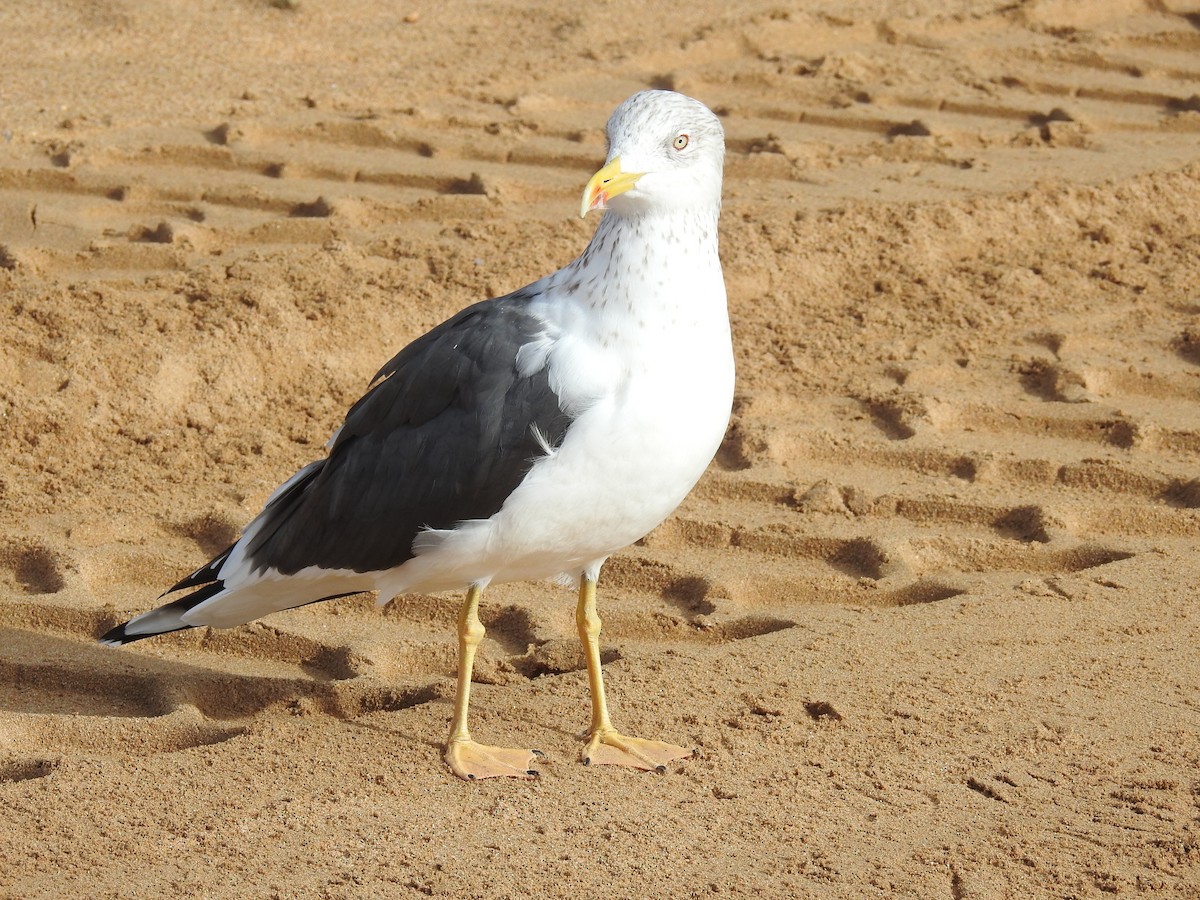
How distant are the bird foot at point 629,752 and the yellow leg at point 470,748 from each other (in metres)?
0.15

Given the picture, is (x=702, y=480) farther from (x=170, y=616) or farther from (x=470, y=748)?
(x=170, y=616)

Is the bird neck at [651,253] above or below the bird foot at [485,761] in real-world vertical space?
above

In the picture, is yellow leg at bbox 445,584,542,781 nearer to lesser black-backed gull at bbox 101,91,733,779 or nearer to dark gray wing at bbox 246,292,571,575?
lesser black-backed gull at bbox 101,91,733,779

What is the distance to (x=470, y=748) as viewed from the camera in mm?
3609

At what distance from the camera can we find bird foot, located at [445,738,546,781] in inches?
139

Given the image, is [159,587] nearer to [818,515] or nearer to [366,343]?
[366,343]

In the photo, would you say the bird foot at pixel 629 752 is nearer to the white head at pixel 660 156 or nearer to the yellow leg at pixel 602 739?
the yellow leg at pixel 602 739

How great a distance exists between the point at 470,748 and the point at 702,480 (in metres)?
1.70

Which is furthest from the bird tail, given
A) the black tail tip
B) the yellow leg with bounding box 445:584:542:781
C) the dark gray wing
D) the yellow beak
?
the yellow beak

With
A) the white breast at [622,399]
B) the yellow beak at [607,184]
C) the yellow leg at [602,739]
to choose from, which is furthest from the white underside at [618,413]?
the yellow leg at [602,739]

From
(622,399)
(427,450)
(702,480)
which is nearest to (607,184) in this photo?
(622,399)

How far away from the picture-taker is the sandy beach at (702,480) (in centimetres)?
330

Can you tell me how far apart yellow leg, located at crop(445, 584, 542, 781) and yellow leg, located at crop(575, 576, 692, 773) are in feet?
0.51

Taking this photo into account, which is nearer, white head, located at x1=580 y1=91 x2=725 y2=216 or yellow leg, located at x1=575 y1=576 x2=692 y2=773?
white head, located at x1=580 y1=91 x2=725 y2=216
